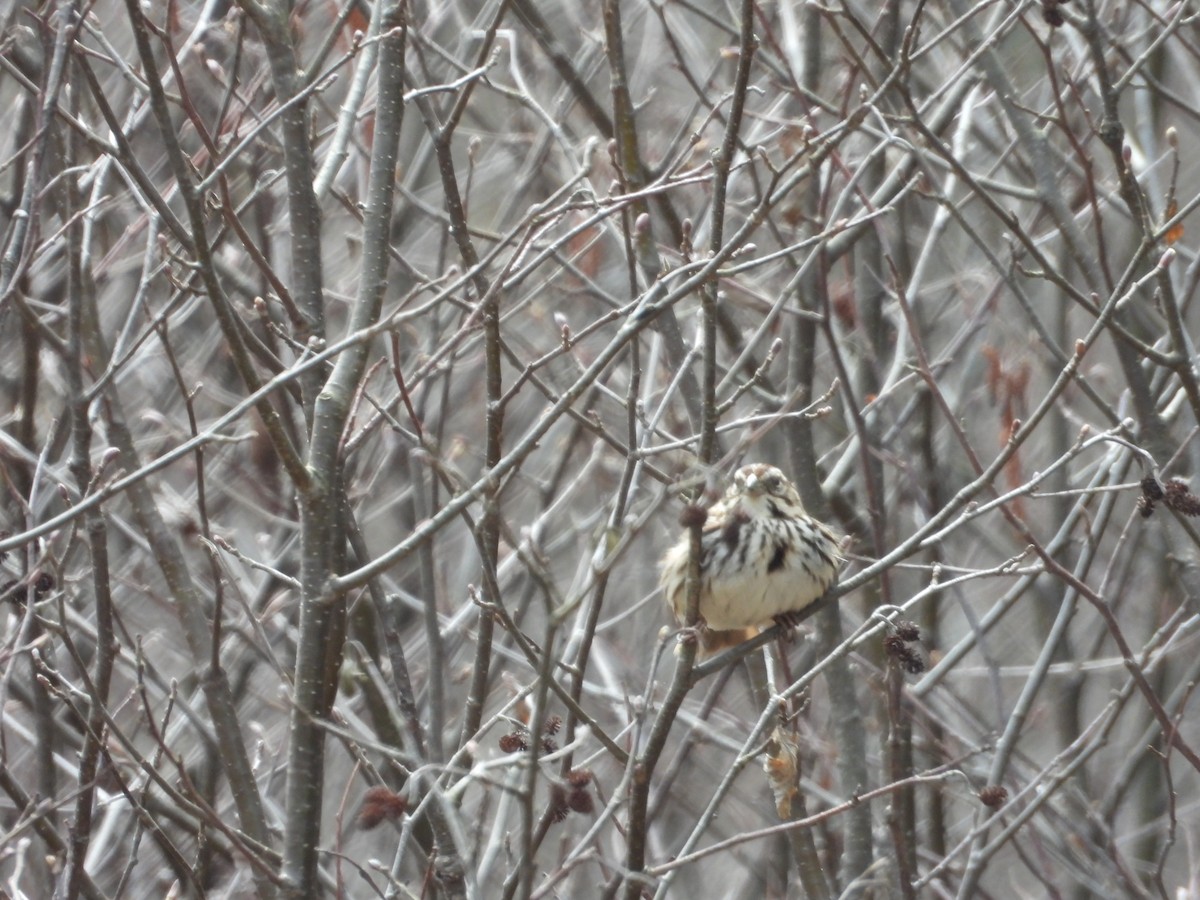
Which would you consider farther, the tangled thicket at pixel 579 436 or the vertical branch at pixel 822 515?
the vertical branch at pixel 822 515

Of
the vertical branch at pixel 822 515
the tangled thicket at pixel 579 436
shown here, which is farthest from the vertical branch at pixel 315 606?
the vertical branch at pixel 822 515

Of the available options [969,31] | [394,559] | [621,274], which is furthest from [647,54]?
[394,559]

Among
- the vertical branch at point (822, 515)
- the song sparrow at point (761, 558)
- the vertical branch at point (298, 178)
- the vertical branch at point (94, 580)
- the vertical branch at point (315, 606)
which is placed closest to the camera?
the vertical branch at point (315, 606)

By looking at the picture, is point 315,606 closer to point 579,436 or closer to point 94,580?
point 94,580

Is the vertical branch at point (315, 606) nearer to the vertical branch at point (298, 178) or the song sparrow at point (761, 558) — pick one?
the vertical branch at point (298, 178)

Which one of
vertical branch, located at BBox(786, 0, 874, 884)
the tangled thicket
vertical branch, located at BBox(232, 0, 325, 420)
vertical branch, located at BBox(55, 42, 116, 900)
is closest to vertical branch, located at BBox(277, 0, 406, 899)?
the tangled thicket

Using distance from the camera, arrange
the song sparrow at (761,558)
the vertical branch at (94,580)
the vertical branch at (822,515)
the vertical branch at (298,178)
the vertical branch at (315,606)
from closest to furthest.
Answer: the vertical branch at (315,606), the vertical branch at (298,178), the vertical branch at (94,580), the song sparrow at (761,558), the vertical branch at (822,515)

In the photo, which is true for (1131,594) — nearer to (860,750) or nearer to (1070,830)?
(1070,830)

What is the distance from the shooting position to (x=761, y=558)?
4.56m

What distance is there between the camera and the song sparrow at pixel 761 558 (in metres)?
4.55

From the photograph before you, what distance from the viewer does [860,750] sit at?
514cm

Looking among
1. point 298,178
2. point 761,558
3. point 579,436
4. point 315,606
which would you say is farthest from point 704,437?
point 579,436

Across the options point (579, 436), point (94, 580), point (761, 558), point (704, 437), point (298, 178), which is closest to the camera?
point (704, 437)

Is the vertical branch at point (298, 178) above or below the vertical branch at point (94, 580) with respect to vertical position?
above
